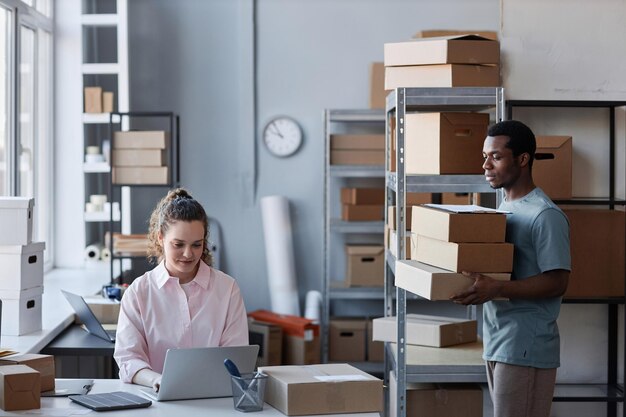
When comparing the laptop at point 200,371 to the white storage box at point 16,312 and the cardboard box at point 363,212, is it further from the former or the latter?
→ the cardboard box at point 363,212

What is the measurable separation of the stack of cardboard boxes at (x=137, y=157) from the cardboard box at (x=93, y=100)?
1.52 feet

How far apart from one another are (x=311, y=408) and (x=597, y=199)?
1.91 metres

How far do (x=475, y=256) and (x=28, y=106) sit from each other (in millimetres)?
3573

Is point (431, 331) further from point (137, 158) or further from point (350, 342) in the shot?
point (137, 158)

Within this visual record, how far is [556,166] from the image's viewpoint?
148 inches

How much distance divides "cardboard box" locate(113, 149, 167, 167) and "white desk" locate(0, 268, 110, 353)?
2.35 ft

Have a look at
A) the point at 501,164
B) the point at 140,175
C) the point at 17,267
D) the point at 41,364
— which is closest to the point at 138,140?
the point at 140,175

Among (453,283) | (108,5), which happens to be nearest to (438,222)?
(453,283)

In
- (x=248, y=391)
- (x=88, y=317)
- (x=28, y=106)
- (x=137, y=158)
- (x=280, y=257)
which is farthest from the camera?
(x=280, y=257)

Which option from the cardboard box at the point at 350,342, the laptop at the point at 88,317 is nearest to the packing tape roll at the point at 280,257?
the cardboard box at the point at 350,342

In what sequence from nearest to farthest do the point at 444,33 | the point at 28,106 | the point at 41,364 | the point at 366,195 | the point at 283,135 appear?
the point at 41,364 < the point at 28,106 < the point at 444,33 < the point at 366,195 < the point at 283,135

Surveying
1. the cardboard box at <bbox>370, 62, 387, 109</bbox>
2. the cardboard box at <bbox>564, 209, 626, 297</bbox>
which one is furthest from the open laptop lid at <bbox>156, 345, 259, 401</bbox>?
the cardboard box at <bbox>370, 62, 387, 109</bbox>

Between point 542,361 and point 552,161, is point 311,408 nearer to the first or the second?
point 542,361

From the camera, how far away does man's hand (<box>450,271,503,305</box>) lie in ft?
9.35
